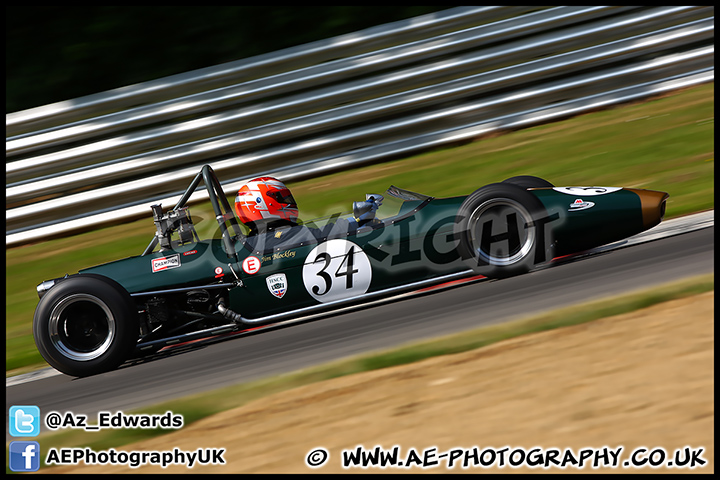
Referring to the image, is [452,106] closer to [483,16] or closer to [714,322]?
[483,16]

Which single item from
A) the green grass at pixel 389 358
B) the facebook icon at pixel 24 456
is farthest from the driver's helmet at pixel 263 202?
the facebook icon at pixel 24 456

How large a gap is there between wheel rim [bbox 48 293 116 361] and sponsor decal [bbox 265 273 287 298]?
1.13 m

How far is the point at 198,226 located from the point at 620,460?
383cm

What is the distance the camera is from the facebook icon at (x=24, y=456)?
3926mm

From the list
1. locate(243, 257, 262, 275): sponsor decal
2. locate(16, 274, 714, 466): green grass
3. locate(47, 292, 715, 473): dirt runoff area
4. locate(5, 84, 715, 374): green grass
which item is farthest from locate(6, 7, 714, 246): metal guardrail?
locate(47, 292, 715, 473): dirt runoff area

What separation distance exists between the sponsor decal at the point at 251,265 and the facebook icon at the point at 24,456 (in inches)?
70.7

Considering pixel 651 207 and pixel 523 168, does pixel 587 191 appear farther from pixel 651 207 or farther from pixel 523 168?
pixel 523 168

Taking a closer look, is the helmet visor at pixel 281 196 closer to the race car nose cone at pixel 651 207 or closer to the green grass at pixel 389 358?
the green grass at pixel 389 358

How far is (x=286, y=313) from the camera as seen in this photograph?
5250 millimetres

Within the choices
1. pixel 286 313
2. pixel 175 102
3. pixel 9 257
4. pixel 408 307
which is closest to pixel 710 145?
pixel 408 307

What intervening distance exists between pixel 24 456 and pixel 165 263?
5.91ft

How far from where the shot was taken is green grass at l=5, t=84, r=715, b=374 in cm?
709

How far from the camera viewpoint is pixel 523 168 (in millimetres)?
7809

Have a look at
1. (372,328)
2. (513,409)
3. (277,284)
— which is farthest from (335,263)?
A: (513,409)
